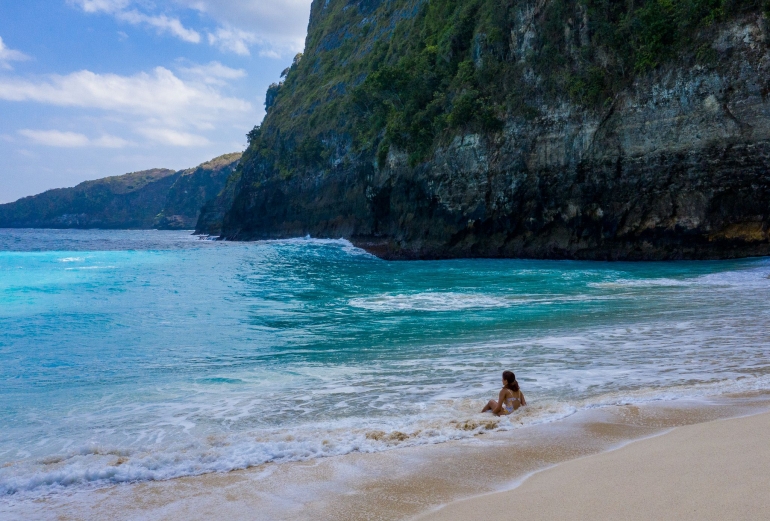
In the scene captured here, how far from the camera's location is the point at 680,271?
61.3 feet

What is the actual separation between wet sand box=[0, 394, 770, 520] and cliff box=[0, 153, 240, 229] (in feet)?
487

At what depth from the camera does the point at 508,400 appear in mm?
5629

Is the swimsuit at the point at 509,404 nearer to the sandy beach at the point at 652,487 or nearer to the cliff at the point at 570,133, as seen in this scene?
the sandy beach at the point at 652,487

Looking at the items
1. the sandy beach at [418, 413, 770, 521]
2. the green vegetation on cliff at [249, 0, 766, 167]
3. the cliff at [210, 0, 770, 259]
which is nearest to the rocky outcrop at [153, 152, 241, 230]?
the green vegetation on cliff at [249, 0, 766, 167]

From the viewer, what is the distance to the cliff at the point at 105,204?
489ft

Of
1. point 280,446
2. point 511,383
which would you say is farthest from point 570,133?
point 280,446

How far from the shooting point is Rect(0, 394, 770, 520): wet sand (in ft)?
11.4

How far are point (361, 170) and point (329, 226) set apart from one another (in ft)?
24.0

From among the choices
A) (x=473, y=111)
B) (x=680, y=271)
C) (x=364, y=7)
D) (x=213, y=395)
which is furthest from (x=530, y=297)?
(x=364, y=7)

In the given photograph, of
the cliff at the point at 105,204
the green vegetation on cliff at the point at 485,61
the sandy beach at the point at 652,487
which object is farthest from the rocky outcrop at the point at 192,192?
the sandy beach at the point at 652,487

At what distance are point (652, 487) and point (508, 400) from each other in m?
2.25

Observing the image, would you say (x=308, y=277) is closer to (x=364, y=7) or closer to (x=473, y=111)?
(x=473, y=111)

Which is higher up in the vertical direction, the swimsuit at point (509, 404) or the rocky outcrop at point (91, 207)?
the rocky outcrop at point (91, 207)

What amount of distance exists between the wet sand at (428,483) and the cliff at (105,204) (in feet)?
487
